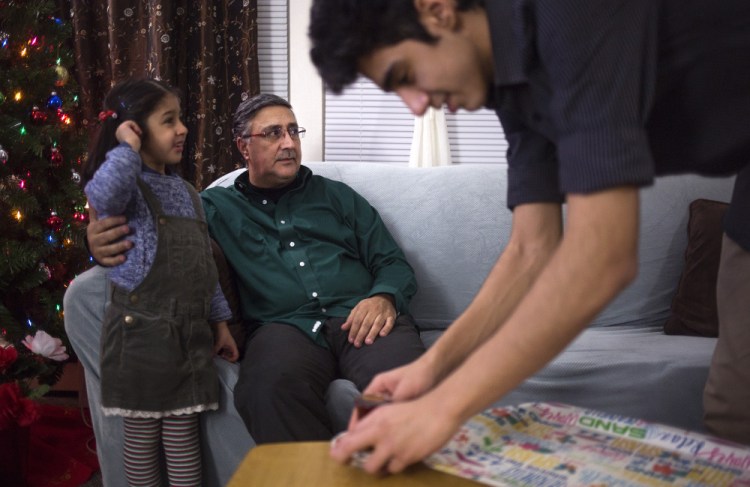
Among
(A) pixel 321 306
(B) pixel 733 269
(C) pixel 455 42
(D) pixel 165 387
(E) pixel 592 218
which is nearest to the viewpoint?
(E) pixel 592 218

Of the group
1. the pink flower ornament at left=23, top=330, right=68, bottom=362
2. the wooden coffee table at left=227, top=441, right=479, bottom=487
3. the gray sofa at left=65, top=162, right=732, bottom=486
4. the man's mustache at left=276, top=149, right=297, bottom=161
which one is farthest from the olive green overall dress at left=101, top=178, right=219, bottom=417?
the wooden coffee table at left=227, top=441, right=479, bottom=487

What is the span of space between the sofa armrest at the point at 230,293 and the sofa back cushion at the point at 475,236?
58 cm

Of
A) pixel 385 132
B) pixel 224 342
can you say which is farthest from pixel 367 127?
pixel 224 342

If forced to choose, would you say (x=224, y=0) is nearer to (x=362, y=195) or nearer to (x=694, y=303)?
(x=362, y=195)

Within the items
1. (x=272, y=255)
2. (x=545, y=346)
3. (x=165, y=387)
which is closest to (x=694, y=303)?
(x=272, y=255)

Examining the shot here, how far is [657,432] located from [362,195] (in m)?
1.65

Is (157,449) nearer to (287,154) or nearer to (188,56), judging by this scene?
Result: (287,154)

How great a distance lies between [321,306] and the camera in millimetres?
2133

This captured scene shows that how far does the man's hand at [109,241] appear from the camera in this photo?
5.80ft

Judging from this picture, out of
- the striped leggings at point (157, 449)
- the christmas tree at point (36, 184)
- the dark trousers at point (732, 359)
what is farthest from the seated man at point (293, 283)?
the dark trousers at point (732, 359)

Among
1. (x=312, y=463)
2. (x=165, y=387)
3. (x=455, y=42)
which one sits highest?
(x=455, y=42)

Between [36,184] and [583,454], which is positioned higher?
[36,184]

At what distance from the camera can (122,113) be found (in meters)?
1.85

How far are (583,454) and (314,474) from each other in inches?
13.1
